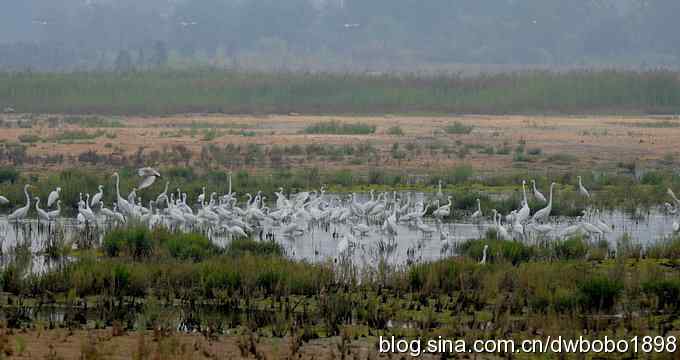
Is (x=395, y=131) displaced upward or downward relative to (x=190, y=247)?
downward

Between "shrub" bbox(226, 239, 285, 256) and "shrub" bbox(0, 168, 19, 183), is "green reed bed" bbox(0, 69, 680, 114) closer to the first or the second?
"shrub" bbox(0, 168, 19, 183)

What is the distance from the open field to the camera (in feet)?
109

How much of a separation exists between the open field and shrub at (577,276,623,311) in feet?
57.4

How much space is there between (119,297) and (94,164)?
1801 cm

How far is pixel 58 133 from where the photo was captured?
39.9 m

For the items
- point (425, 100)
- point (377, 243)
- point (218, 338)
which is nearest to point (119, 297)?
point (218, 338)

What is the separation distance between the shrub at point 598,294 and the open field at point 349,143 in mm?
17506

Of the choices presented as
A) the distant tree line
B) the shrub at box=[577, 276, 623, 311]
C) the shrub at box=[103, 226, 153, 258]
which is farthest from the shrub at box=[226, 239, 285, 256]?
the distant tree line

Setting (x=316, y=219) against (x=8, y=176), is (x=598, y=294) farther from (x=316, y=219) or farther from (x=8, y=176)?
(x=8, y=176)

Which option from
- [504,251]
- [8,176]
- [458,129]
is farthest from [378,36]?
[504,251]

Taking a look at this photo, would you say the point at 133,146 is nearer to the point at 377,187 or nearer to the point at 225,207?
the point at 377,187

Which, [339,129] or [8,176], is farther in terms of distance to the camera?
[339,129]

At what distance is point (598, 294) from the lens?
1379 centimetres

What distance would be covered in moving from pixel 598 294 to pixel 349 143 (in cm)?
2519
